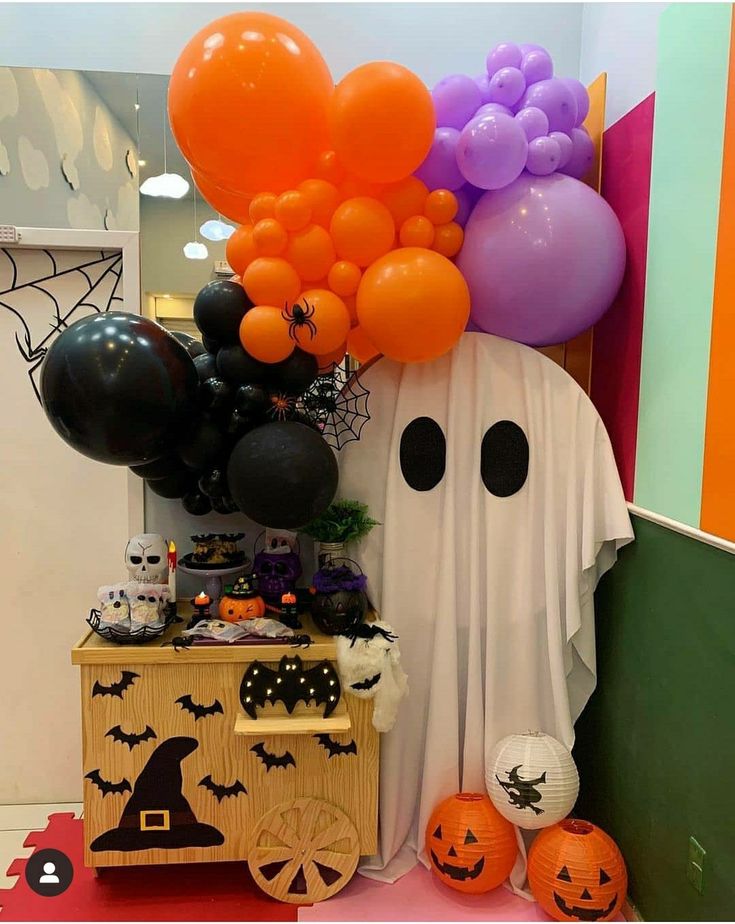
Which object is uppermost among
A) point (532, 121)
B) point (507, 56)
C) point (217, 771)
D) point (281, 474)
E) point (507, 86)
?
point (507, 56)

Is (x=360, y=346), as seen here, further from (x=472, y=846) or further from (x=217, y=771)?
(x=472, y=846)

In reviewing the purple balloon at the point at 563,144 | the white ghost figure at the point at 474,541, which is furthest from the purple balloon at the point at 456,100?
the white ghost figure at the point at 474,541

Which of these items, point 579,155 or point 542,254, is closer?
point 542,254

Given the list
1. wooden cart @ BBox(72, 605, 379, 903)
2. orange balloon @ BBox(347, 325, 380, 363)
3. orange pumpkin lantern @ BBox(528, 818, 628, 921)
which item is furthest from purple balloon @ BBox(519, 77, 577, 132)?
orange pumpkin lantern @ BBox(528, 818, 628, 921)

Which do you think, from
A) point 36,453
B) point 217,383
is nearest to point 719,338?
point 217,383

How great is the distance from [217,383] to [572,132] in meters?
1.29

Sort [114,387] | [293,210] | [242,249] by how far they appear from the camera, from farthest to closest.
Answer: [242,249], [293,210], [114,387]

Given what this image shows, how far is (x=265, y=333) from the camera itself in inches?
69.9

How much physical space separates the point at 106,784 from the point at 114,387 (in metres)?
1.13

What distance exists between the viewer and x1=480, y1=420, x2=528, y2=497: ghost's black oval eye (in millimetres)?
2119

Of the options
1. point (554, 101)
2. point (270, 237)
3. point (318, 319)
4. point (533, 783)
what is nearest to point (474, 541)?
point (533, 783)

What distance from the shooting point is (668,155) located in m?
1.85

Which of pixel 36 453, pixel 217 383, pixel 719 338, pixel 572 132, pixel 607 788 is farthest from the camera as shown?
pixel 36 453

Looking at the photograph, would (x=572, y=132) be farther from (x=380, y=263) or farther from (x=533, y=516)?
(x=533, y=516)
